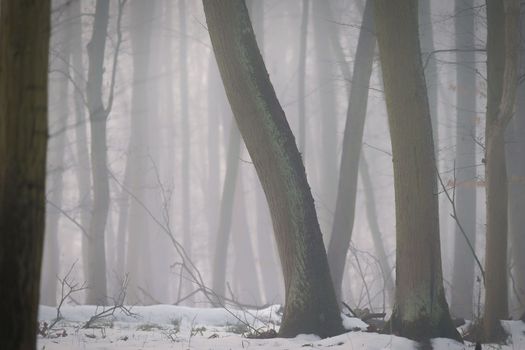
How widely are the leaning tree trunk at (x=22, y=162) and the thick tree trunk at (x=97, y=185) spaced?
11223mm

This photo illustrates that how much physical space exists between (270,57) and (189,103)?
7.13 meters

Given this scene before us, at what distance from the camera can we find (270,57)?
86.0 ft

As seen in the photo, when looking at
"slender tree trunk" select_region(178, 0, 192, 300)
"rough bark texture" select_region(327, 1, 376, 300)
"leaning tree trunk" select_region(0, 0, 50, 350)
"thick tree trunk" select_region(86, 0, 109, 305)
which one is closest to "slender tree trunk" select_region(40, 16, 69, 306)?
"slender tree trunk" select_region(178, 0, 192, 300)

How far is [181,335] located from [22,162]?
492cm

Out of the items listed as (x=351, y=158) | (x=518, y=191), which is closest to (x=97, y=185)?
(x=351, y=158)

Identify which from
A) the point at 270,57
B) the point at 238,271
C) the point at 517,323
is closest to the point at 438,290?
the point at 517,323

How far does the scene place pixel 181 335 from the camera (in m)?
7.28

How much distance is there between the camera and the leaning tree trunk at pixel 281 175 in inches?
260

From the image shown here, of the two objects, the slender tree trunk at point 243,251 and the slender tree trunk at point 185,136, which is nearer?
the slender tree trunk at point 243,251

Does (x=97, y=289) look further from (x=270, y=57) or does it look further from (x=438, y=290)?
(x=270, y=57)

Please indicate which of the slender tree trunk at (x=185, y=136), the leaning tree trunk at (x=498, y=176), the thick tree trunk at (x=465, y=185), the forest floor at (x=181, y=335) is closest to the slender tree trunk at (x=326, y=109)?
the thick tree trunk at (x=465, y=185)

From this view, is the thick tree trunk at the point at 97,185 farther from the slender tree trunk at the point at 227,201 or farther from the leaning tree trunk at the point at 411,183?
the leaning tree trunk at the point at 411,183

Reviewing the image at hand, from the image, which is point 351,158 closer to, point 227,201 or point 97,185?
point 97,185

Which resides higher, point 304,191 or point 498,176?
point 498,176
